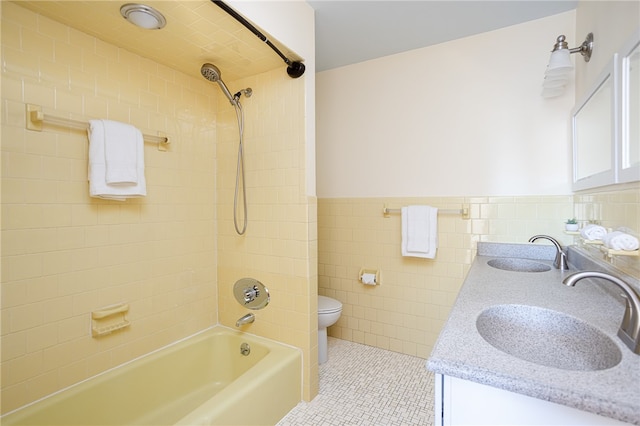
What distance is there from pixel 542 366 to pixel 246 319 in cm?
170

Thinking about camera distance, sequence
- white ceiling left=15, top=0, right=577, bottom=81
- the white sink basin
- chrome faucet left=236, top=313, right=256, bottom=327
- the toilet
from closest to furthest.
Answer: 1. the white sink basin
2. white ceiling left=15, top=0, right=577, bottom=81
3. chrome faucet left=236, top=313, right=256, bottom=327
4. the toilet

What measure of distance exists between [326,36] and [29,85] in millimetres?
1781

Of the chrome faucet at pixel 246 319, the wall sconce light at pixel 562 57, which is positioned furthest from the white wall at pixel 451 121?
the chrome faucet at pixel 246 319

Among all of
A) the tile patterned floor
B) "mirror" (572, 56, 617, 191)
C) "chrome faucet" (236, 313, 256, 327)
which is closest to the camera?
"mirror" (572, 56, 617, 191)

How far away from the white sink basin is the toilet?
1.36 metres

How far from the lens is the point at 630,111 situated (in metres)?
1.19

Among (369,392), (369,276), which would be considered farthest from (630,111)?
(369,392)

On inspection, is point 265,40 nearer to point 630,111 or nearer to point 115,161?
point 115,161

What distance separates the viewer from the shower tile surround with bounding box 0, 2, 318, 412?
140cm

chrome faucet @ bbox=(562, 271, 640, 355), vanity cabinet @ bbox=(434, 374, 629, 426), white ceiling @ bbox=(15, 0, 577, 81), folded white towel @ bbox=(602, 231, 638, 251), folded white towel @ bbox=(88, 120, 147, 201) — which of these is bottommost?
vanity cabinet @ bbox=(434, 374, 629, 426)

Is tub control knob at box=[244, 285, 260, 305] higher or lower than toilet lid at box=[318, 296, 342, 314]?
higher

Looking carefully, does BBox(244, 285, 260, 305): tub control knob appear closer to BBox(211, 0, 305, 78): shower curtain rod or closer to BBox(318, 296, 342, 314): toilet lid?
BBox(318, 296, 342, 314): toilet lid

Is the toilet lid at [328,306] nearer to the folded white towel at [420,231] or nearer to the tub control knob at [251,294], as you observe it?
the tub control knob at [251,294]

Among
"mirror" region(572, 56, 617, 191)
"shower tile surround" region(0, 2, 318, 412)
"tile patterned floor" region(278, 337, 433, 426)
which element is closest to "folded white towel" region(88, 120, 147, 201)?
"shower tile surround" region(0, 2, 318, 412)
